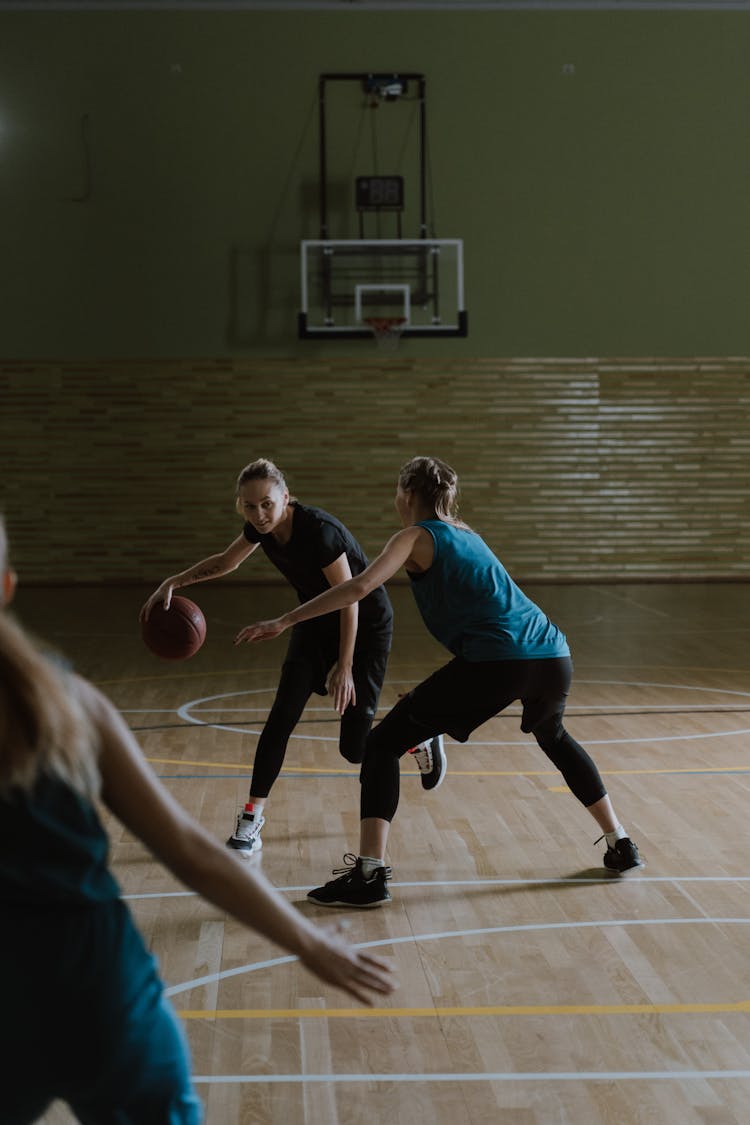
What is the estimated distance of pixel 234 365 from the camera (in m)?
14.9

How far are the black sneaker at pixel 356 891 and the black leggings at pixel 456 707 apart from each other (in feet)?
0.62

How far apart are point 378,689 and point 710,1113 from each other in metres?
2.39

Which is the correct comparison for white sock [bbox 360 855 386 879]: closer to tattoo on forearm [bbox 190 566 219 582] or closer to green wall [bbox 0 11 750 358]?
tattoo on forearm [bbox 190 566 219 582]

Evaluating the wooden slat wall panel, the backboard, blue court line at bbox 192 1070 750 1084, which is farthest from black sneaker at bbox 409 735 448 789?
the wooden slat wall panel

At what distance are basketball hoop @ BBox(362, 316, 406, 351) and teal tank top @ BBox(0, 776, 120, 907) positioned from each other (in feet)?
43.2

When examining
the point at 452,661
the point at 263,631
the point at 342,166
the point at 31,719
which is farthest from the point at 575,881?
the point at 342,166

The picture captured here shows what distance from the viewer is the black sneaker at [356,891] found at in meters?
4.14

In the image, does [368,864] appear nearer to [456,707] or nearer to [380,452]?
[456,707]

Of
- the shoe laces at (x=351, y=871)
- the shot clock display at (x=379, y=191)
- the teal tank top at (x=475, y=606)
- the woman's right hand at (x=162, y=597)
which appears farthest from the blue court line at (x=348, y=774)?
the shot clock display at (x=379, y=191)

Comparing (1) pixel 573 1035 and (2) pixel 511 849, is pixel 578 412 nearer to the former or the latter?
(2) pixel 511 849

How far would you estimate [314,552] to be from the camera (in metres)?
4.57

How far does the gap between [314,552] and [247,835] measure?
43.2 inches

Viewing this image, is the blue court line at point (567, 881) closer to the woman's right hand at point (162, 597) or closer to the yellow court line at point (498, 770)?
the woman's right hand at point (162, 597)

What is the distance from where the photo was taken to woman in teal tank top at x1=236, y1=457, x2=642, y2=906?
4.09m
